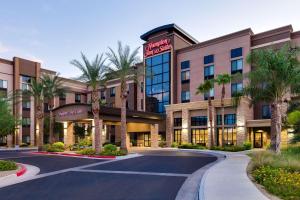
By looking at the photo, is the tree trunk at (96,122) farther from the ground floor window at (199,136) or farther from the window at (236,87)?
the window at (236,87)

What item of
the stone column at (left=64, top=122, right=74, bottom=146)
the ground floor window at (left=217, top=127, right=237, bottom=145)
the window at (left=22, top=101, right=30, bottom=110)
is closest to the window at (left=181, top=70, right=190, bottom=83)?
the ground floor window at (left=217, top=127, right=237, bottom=145)

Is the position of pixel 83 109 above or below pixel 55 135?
above

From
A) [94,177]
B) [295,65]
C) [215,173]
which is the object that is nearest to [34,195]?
[94,177]

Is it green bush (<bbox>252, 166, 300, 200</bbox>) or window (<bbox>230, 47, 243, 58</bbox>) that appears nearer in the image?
green bush (<bbox>252, 166, 300, 200</bbox>)

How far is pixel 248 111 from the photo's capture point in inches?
1796

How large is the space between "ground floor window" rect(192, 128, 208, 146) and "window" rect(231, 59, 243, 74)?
1166 cm

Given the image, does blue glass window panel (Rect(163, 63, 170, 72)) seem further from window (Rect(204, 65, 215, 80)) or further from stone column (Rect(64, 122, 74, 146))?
stone column (Rect(64, 122, 74, 146))

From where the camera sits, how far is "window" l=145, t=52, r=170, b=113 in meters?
58.7

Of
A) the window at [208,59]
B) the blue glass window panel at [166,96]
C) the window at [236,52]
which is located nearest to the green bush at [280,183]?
the window at [236,52]

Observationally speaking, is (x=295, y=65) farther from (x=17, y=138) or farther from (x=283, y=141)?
(x=17, y=138)

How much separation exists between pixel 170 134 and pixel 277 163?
119 ft

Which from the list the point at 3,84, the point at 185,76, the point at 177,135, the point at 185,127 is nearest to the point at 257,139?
the point at 185,127

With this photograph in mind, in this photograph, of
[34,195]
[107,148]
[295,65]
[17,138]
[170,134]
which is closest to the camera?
[34,195]

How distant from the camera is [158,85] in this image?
197 feet
